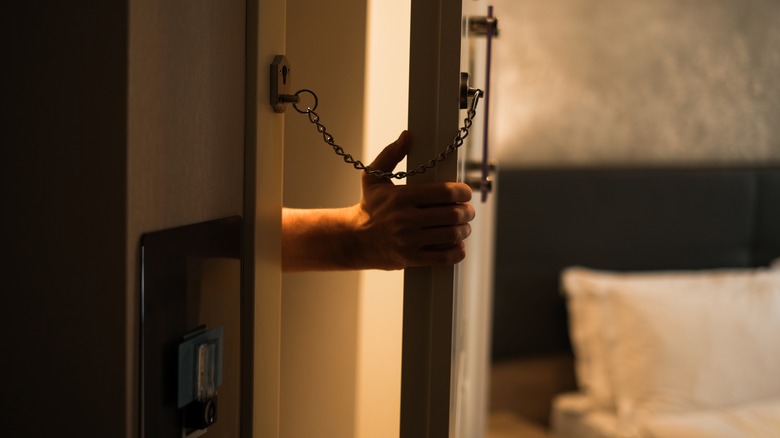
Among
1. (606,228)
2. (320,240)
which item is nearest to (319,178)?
(320,240)

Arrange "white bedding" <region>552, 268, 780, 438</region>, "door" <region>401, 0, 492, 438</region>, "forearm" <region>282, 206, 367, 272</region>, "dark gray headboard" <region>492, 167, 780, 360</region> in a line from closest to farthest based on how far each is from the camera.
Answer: "door" <region>401, 0, 492, 438</region> → "forearm" <region>282, 206, 367, 272</region> → "white bedding" <region>552, 268, 780, 438</region> → "dark gray headboard" <region>492, 167, 780, 360</region>

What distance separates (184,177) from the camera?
65 centimetres

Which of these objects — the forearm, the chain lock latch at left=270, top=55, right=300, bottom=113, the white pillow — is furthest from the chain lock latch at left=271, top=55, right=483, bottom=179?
the white pillow

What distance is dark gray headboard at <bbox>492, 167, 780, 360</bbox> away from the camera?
7.66 feet

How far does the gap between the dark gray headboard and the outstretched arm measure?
1.43 meters

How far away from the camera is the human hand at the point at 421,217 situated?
78 centimetres

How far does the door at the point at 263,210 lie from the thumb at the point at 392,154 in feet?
0.35

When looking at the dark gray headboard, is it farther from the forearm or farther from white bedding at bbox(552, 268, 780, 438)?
the forearm

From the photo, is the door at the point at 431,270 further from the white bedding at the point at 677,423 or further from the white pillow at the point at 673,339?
the white pillow at the point at 673,339

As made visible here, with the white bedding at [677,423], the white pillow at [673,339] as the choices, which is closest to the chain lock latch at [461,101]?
the white bedding at [677,423]

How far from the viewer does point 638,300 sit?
2.17 meters

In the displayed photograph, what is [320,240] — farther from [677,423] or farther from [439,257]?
[677,423]

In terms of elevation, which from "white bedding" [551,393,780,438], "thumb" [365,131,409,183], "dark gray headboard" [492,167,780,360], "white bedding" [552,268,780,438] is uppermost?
"thumb" [365,131,409,183]

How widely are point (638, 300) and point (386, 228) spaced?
1514 mm
